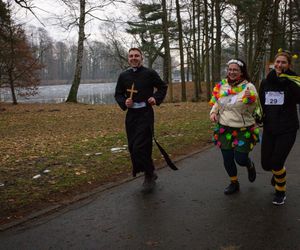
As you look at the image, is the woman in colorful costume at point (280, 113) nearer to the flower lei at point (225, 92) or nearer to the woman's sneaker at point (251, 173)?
the flower lei at point (225, 92)

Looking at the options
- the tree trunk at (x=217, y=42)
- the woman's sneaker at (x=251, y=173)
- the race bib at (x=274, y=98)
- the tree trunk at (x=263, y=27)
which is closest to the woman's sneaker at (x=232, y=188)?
the woman's sneaker at (x=251, y=173)

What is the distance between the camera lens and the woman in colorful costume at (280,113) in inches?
184

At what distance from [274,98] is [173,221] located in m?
1.97

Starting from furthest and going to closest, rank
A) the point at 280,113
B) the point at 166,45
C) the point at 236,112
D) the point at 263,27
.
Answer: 1. the point at 166,45
2. the point at 263,27
3. the point at 236,112
4. the point at 280,113

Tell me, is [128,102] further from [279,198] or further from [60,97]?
[60,97]

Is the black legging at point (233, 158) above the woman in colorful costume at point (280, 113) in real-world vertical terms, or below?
below

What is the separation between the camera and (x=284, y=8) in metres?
32.4

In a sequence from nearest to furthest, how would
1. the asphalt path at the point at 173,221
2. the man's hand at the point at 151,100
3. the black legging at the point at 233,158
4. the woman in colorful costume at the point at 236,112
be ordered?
the asphalt path at the point at 173,221
the woman in colorful costume at the point at 236,112
the black legging at the point at 233,158
the man's hand at the point at 151,100

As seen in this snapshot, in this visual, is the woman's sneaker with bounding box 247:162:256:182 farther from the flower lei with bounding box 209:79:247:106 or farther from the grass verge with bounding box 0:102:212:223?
the grass verge with bounding box 0:102:212:223

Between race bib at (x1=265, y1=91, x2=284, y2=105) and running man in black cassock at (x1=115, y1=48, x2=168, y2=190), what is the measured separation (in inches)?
60.1

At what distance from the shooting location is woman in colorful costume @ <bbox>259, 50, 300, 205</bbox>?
4664mm

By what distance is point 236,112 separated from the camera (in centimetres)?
504

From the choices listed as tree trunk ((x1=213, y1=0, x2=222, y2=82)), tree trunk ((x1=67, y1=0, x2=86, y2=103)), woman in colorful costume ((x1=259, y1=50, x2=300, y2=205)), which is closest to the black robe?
woman in colorful costume ((x1=259, y1=50, x2=300, y2=205))

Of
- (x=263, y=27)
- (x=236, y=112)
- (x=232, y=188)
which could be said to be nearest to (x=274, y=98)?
(x=236, y=112)
